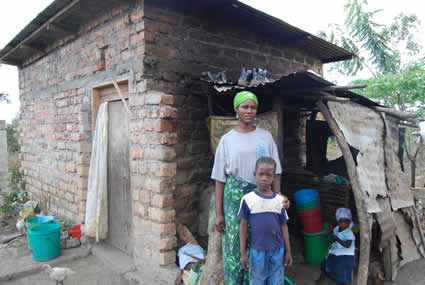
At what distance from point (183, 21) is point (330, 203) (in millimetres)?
3162

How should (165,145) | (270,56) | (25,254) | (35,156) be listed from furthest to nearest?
1. (35,156)
2. (270,56)
3. (25,254)
4. (165,145)

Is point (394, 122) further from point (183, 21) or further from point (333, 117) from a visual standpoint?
point (183, 21)

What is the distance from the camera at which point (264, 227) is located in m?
2.23

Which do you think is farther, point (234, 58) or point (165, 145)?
point (234, 58)

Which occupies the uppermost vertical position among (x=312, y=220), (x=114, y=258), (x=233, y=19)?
(x=233, y=19)

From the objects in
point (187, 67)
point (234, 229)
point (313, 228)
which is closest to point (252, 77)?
point (187, 67)

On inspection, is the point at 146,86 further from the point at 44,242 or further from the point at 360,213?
the point at 44,242

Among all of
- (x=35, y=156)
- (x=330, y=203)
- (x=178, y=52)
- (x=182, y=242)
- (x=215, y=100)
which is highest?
(x=178, y=52)

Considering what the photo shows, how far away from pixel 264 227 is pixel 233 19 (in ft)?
9.87

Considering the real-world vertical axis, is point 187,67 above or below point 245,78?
above

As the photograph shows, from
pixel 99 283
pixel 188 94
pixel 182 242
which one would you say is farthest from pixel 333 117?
pixel 99 283

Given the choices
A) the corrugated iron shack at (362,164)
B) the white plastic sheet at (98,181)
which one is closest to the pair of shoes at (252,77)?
the corrugated iron shack at (362,164)

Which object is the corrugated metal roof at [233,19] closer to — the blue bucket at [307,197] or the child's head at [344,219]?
the blue bucket at [307,197]

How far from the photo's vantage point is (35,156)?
6.30m
